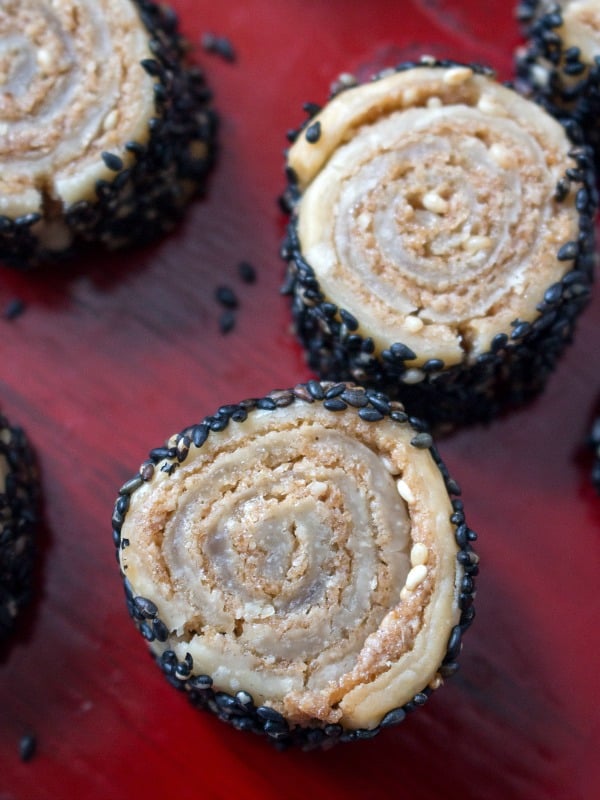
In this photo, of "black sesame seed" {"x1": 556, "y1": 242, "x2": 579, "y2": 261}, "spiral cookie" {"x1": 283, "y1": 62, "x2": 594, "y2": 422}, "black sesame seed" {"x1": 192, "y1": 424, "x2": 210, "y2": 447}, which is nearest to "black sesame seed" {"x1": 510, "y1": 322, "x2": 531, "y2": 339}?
"spiral cookie" {"x1": 283, "y1": 62, "x2": 594, "y2": 422}

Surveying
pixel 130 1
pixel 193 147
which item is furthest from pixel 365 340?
pixel 130 1

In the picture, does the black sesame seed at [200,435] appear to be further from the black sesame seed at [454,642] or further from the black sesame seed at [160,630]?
the black sesame seed at [454,642]

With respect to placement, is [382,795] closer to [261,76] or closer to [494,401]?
[494,401]

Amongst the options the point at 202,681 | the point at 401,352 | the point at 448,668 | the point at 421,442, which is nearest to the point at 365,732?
the point at 448,668

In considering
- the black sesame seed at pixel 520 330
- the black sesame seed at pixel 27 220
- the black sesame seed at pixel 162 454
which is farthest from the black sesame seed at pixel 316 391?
the black sesame seed at pixel 27 220

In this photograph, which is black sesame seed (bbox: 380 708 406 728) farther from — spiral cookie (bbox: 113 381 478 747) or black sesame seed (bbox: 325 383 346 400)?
black sesame seed (bbox: 325 383 346 400)

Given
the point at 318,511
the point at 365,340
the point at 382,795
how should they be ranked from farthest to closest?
1. the point at 382,795
2. the point at 365,340
3. the point at 318,511

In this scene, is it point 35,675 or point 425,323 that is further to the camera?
point 35,675
